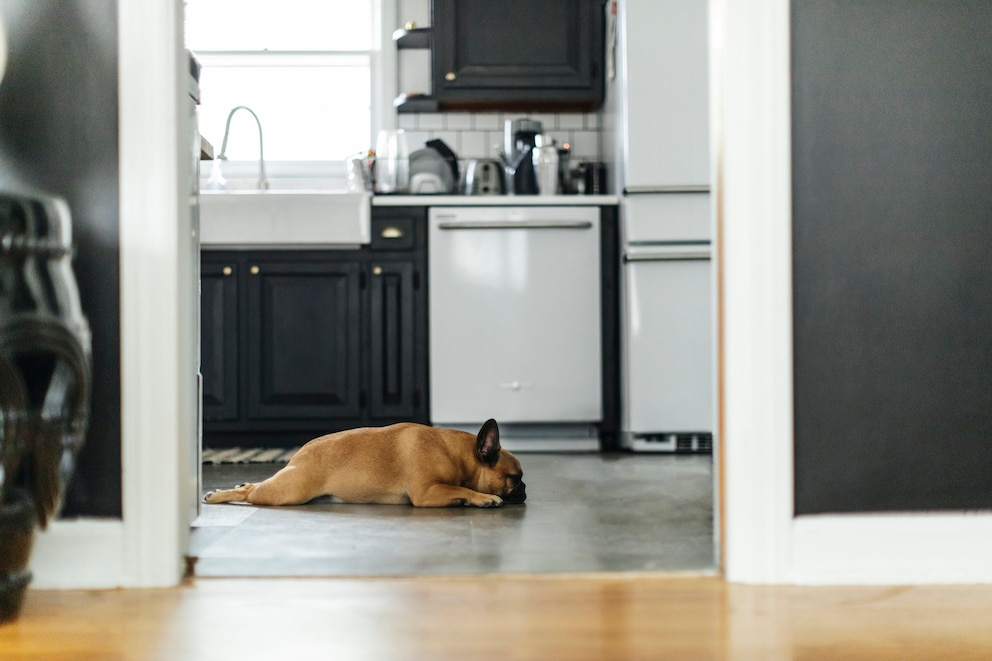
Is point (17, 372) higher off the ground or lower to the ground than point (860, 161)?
lower

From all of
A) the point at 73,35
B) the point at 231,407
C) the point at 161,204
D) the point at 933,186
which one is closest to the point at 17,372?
the point at 161,204

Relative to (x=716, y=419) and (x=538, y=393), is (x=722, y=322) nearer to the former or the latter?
(x=716, y=419)

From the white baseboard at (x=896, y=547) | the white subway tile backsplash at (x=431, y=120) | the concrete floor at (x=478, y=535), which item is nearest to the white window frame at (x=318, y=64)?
the white subway tile backsplash at (x=431, y=120)

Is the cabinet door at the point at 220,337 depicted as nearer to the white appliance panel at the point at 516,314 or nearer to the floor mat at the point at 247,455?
the floor mat at the point at 247,455

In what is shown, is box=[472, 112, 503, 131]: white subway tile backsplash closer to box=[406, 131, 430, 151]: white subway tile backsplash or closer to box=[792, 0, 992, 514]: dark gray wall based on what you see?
box=[406, 131, 430, 151]: white subway tile backsplash

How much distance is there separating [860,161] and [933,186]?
0.14 m

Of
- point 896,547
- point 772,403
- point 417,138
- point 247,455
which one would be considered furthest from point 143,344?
point 417,138

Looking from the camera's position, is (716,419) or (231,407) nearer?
(716,419)

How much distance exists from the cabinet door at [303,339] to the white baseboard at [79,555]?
7.66 ft

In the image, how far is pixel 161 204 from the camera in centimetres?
166

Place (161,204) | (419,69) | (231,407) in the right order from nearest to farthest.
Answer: (161,204)
(231,407)
(419,69)

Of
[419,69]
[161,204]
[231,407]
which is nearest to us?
[161,204]

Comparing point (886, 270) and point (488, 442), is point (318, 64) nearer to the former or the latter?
point (488, 442)

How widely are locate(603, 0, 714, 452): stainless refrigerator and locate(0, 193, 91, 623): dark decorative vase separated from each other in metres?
2.70
